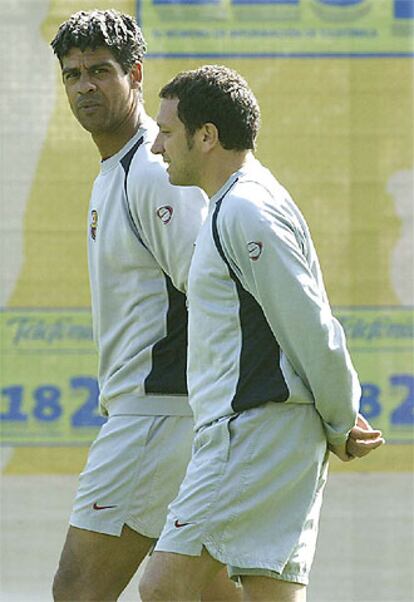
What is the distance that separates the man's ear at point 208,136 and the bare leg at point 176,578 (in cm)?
84

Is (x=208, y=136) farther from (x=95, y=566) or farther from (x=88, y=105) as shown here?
(x=95, y=566)

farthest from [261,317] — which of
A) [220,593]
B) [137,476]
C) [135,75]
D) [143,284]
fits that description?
[135,75]

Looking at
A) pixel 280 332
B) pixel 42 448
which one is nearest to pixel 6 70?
pixel 42 448

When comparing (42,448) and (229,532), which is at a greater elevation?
(229,532)

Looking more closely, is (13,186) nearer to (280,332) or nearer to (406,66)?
(406,66)

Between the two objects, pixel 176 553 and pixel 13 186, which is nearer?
pixel 176 553

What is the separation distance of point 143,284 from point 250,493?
0.72m

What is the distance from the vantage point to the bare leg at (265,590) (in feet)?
9.56

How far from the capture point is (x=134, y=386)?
3424 mm

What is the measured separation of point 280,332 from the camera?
2869 mm

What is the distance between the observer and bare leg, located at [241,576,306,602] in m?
2.91

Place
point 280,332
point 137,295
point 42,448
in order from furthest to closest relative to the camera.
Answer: point 42,448 → point 137,295 → point 280,332

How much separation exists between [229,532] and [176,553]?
0.38 feet

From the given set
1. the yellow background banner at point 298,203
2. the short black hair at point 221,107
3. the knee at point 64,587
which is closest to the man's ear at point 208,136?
the short black hair at point 221,107
